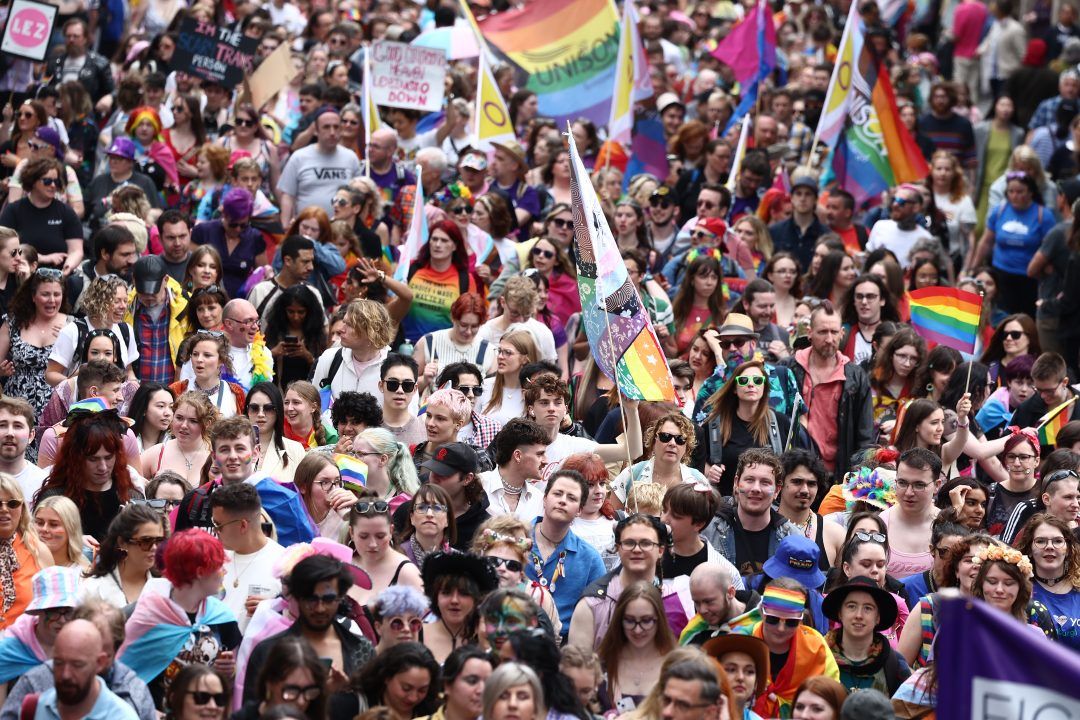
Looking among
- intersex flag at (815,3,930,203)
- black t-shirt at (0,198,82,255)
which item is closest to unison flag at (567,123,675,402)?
black t-shirt at (0,198,82,255)

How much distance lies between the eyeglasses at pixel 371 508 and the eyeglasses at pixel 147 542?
32.6 inches

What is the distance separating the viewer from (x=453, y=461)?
1012cm

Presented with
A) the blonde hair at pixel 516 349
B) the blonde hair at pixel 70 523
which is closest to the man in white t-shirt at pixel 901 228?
the blonde hair at pixel 516 349

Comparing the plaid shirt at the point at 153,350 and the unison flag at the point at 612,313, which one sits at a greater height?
the unison flag at the point at 612,313

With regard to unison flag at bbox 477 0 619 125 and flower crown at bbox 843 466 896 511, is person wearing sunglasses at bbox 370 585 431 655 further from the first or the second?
unison flag at bbox 477 0 619 125

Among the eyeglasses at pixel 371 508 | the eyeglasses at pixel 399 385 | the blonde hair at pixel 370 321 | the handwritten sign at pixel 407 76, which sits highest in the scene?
the eyeglasses at pixel 371 508

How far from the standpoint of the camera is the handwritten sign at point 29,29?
17156 mm

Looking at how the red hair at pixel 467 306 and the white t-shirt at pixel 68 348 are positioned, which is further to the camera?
the red hair at pixel 467 306

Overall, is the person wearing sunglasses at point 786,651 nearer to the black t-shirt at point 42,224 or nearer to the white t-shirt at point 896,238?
the black t-shirt at point 42,224

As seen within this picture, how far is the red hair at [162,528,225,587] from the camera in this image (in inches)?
329

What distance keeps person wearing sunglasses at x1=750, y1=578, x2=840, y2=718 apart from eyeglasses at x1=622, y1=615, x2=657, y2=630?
1.33ft

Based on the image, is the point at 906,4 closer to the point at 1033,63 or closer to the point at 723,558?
the point at 1033,63

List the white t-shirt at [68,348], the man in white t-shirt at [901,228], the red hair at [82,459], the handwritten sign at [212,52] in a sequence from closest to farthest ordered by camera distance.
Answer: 1. the red hair at [82,459]
2. the white t-shirt at [68,348]
3. the man in white t-shirt at [901,228]
4. the handwritten sign at [212,52]

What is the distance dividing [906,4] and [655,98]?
6.79m
